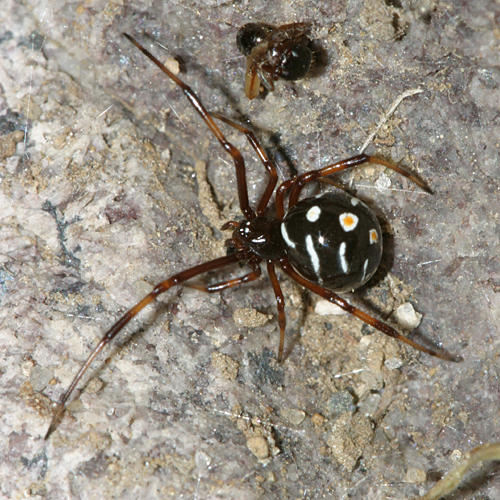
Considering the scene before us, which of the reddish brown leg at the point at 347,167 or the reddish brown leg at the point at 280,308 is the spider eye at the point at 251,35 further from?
the reddish brown leg at the point at 280,308

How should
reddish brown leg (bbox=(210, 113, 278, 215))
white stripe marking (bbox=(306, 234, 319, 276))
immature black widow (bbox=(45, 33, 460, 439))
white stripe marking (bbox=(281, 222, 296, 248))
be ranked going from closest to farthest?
immature black widow (bbox=(45, 33, 460, 439)) < white stripe marking (bbox=(306, 234, 319, 276)) < white stripe marking (bbox=(281, 222, 296, 248)) < reddish brown leg (bbox=(210, 113, 278, 215))

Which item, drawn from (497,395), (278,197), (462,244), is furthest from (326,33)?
(497,395)

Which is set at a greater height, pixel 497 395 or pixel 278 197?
pixel 278 197

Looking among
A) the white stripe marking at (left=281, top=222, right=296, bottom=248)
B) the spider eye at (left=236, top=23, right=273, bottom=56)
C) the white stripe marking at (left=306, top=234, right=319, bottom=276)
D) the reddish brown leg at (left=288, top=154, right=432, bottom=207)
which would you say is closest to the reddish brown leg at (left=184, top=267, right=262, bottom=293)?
the white stripe marking at (left=281, top=222, right=296, bottom=248)

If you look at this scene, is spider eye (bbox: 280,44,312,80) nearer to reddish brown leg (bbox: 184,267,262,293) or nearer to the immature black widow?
the immature black widow

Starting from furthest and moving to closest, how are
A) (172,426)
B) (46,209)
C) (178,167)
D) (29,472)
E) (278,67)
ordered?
1. (178,167)
2. (278,67)
3. (46,209)
4. (172,426)
5. (29,472)

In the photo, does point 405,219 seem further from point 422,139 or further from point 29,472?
point 29,472
